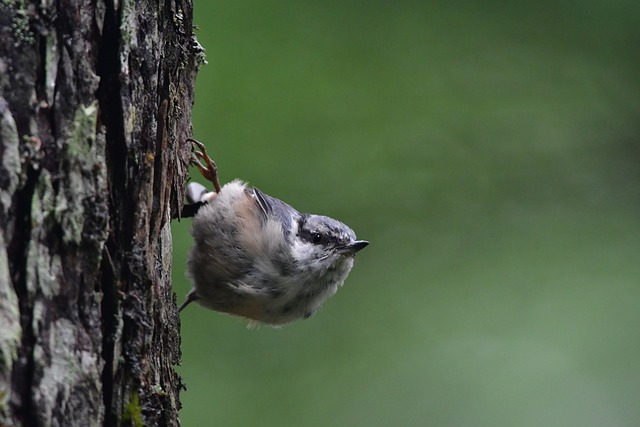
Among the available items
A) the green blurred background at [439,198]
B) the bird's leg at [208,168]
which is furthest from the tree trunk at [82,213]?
the green blurred background at [439,198]

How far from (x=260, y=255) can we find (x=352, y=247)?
20.7 inches

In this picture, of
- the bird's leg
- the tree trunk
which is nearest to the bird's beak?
the bird's leg

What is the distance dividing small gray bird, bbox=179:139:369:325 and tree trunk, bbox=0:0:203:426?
73.2 inches

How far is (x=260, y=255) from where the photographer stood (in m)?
3.96

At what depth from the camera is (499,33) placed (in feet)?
13.7

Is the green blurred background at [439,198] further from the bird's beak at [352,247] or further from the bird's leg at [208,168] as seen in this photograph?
the bird's beak at [352,247]

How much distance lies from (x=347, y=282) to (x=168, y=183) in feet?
9.83

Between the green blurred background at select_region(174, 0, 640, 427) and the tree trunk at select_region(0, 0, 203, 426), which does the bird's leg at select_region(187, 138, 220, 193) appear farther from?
the tree trunk at select_region(0, 0, 203, 426)

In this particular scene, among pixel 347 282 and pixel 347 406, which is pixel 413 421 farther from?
pixel 347 282

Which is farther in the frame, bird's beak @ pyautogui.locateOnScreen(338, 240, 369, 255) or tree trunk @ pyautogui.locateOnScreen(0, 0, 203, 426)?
bird's beak @ pyautogui.locateOnScreen(338, 240, 369, 255)

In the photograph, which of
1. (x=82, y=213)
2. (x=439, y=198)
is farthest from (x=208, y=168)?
(x=82, y=213)

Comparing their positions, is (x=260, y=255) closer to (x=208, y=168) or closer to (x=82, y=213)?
(x=208, y=168)

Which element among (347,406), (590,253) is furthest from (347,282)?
(590,253)

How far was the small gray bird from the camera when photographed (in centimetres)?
396
